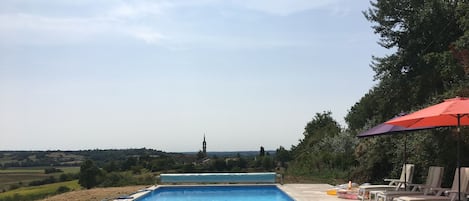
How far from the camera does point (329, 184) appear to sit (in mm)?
17516

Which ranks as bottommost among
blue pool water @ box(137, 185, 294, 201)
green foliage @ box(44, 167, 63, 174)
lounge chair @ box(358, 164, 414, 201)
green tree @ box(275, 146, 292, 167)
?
blue pool water @ box(137, 185, 294, 201)

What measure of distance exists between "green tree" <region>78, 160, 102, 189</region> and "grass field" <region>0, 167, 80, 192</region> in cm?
234

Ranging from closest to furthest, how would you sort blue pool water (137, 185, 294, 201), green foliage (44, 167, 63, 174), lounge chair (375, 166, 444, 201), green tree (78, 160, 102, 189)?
lounge chair (375, 166, 444, 201), blue pool water (137, 185, 294, 201), green tree (78, 160, 102, 189), green foliage (44, 167, 63, 174)

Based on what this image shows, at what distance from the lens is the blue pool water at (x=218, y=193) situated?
15164 millimetres

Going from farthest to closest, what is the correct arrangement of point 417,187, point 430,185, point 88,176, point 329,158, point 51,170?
point 51,170, point 329,158, point 88,176, point 417,187, point 430,185

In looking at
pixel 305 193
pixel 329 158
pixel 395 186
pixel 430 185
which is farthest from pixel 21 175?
pixel 430 185

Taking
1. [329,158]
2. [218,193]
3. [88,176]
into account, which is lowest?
[218,193]

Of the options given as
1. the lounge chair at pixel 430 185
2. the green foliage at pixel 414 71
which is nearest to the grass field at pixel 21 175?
the green foliage at pixel 414 71

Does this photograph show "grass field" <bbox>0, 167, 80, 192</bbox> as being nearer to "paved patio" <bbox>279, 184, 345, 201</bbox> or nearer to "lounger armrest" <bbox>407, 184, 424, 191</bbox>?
"paved patio" <bbox>279, 184, 345, 201</bbox>

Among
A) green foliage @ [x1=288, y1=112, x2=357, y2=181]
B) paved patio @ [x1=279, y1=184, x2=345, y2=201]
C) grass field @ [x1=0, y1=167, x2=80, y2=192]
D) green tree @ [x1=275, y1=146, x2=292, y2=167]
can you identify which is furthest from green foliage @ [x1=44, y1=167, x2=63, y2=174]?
paved patio @ [x1=279, y1=184, x2=345, y2=201]

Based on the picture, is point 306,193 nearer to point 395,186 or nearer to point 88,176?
point 395,186

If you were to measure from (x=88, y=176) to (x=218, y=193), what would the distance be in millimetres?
5090

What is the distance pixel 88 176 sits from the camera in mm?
18750

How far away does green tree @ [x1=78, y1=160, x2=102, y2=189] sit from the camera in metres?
18.6
